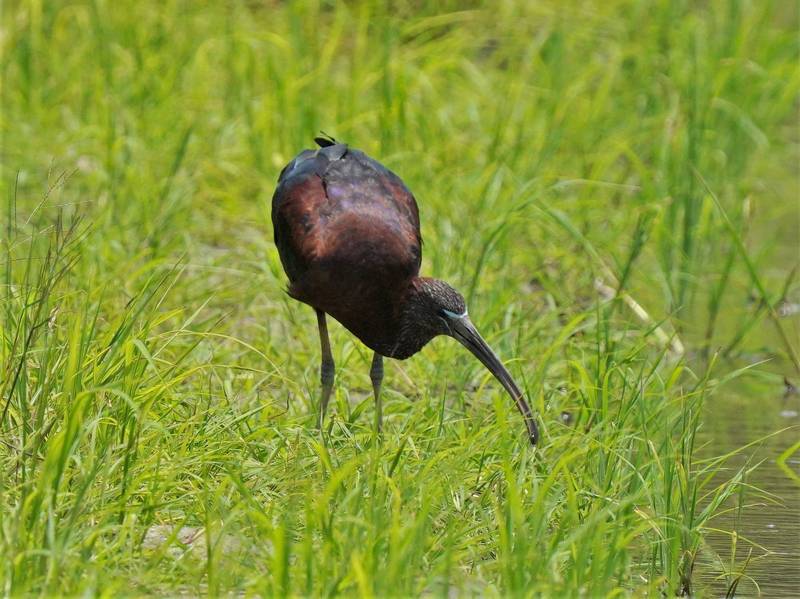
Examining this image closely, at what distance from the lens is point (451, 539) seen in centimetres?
352

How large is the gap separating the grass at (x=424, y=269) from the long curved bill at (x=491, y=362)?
6cm

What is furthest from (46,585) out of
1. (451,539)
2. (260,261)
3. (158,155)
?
(158,155)

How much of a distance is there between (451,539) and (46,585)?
2.74ft

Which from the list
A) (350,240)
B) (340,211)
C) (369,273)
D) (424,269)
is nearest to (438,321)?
(369,273)

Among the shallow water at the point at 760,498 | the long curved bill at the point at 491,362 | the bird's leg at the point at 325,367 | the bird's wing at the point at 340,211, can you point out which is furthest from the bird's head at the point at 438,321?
the shallow water at the point at 760,498

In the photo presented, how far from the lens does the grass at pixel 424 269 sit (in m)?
3.77

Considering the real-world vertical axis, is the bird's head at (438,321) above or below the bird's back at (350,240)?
below

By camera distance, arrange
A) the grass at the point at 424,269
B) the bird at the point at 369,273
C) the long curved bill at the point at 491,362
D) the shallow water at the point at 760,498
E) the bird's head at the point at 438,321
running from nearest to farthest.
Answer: the grass at the point at 424,269 → the shallow water at the point at 760,498 → the long curved bill at the point at 491,362 → the bird's head at the point at 438,321 → the bird at the point at 369,273

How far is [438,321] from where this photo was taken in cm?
508

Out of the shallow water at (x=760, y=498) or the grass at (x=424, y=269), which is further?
the shallow water at (x=760, y=498)

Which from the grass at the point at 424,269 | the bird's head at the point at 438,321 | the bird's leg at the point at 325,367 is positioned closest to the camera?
the grass at the point at 424,269

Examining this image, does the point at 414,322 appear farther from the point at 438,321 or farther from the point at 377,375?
the point at 377,375

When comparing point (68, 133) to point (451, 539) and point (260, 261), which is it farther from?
point (451, 539)

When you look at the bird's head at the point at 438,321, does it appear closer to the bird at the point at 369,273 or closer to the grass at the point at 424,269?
the bird at the point at 369,273
